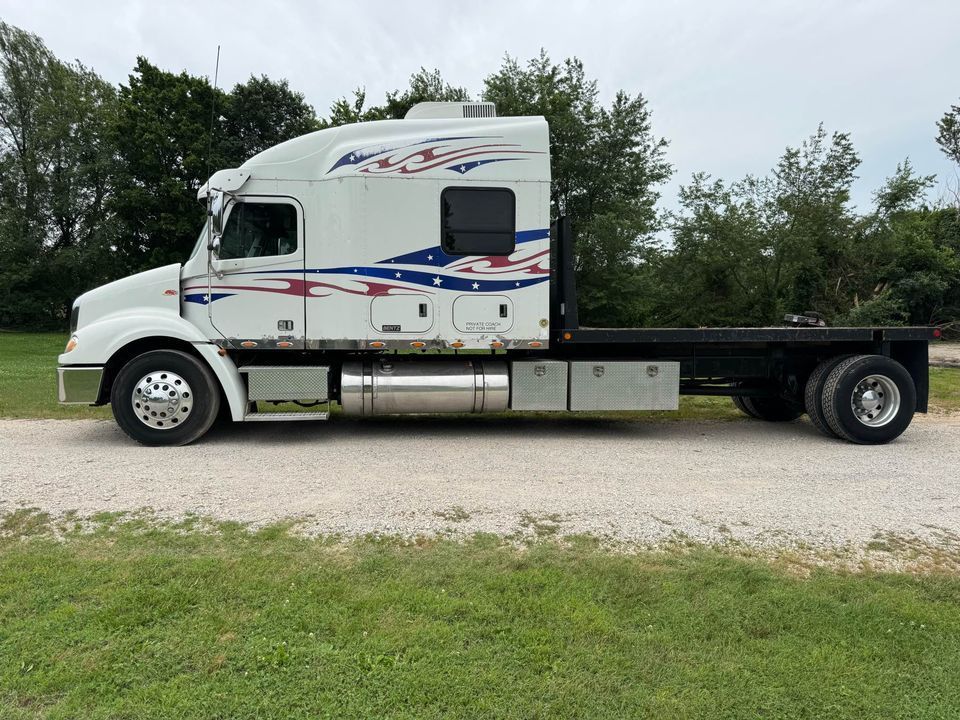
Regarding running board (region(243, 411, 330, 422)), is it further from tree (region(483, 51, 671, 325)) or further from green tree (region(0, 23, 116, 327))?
green tree (region(0, 23, 116, 327))

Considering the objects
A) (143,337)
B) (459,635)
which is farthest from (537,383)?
(459,635)

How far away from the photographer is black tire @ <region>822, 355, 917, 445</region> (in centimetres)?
763

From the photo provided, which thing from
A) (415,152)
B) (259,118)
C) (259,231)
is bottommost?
(259,231)

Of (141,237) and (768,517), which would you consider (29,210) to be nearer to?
(141,237)

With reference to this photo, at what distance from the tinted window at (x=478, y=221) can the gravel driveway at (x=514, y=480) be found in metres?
2.31

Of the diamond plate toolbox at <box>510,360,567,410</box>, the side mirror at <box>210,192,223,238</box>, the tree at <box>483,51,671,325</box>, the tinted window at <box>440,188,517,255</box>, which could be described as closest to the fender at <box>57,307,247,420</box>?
the side mirror at <box>210,192,223,238</box>

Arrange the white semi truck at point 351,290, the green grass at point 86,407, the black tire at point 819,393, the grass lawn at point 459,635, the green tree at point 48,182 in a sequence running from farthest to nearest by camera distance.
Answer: the green tree at point 48,182 < the green grass at point 86,407 < the black tire at point 819,393 < the white semi truck at point 351,290 < the grass lawn at point 459,635

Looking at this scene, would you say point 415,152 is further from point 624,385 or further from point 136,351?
point 136,351

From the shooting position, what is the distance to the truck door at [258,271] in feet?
23.7

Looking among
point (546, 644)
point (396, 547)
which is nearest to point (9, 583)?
point (396, 547)

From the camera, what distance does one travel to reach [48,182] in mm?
32844

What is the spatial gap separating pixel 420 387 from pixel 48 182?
114 ft

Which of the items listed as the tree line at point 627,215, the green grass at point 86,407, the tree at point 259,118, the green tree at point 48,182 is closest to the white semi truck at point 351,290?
the green grass at point 86,407

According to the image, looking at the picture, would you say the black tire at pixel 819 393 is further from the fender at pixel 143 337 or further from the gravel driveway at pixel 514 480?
the fender at pixel 143 337
